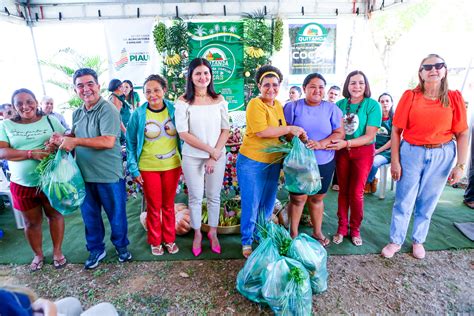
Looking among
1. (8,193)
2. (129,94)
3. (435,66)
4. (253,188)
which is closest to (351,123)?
(435,66)

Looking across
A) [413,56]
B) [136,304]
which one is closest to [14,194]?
[136,304]

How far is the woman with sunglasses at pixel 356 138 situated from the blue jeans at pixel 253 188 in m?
0.52

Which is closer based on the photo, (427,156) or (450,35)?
(427,156)

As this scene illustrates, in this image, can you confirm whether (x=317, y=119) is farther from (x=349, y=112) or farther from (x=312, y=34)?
(x=312, y=34)

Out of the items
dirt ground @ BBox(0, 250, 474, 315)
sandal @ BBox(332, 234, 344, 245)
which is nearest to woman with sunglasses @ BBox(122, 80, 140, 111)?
dirt ground @ BBox(0, 250, 474, 315)

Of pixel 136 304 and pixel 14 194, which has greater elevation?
pixel 14 194

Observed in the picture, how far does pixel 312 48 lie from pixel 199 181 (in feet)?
13.4

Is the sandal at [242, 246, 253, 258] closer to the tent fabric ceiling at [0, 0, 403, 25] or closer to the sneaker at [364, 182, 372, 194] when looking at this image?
the sneaker at [364, 182, 372, 194]

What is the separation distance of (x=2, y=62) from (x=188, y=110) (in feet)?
16.5

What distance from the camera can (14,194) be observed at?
2.27 m

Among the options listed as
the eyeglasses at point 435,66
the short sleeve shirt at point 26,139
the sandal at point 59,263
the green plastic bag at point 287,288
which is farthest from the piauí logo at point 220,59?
the green plastic bag at point 287,288

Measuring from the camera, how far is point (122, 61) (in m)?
5.36

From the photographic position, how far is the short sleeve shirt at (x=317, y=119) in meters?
2.24

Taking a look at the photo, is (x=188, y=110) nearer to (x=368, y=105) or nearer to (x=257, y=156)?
(x=257, y=156)
